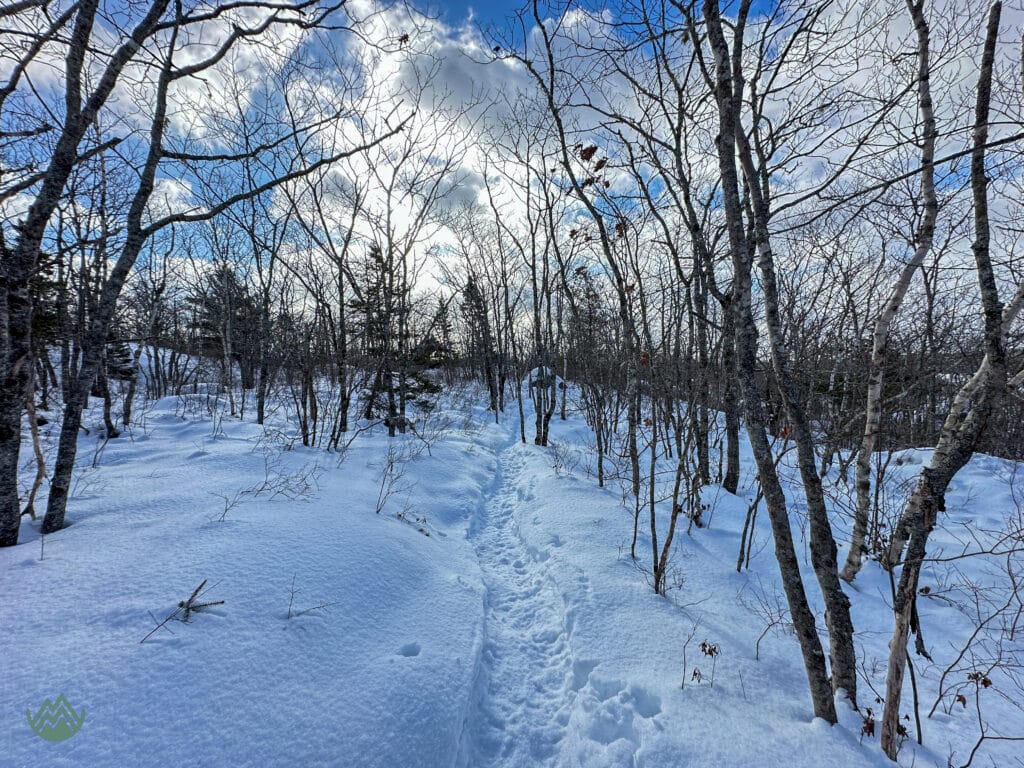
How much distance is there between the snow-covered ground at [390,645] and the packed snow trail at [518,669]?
19 millimetres

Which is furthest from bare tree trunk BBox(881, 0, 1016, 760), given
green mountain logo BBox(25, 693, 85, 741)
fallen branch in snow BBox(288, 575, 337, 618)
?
green mountain logo BBox(25, 693, 85, 741)

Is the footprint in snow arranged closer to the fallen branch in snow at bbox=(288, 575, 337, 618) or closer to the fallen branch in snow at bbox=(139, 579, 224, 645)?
the fallen branch in snow at bbox=(288, 575, 337, 618)

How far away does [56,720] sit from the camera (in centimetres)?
152

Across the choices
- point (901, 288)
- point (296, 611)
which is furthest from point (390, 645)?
point (901, 288)

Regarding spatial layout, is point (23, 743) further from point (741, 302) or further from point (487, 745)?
point (741, 302)

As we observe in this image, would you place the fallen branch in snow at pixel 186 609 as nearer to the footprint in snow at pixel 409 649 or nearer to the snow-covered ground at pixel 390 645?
the snow-covered ground at pixel 390 645

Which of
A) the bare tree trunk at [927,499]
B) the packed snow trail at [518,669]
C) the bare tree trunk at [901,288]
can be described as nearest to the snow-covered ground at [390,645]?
the packed snow trail at [518,669]

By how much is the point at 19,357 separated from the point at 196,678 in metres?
2.97

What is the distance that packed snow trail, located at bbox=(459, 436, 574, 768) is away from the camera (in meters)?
2.28

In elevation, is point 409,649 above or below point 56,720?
below

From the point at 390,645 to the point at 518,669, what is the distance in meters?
1.06

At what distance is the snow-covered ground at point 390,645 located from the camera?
1747 mm

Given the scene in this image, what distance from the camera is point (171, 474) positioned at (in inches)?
181

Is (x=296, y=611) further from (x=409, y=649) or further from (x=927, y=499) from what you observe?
(x=927, y=499)
